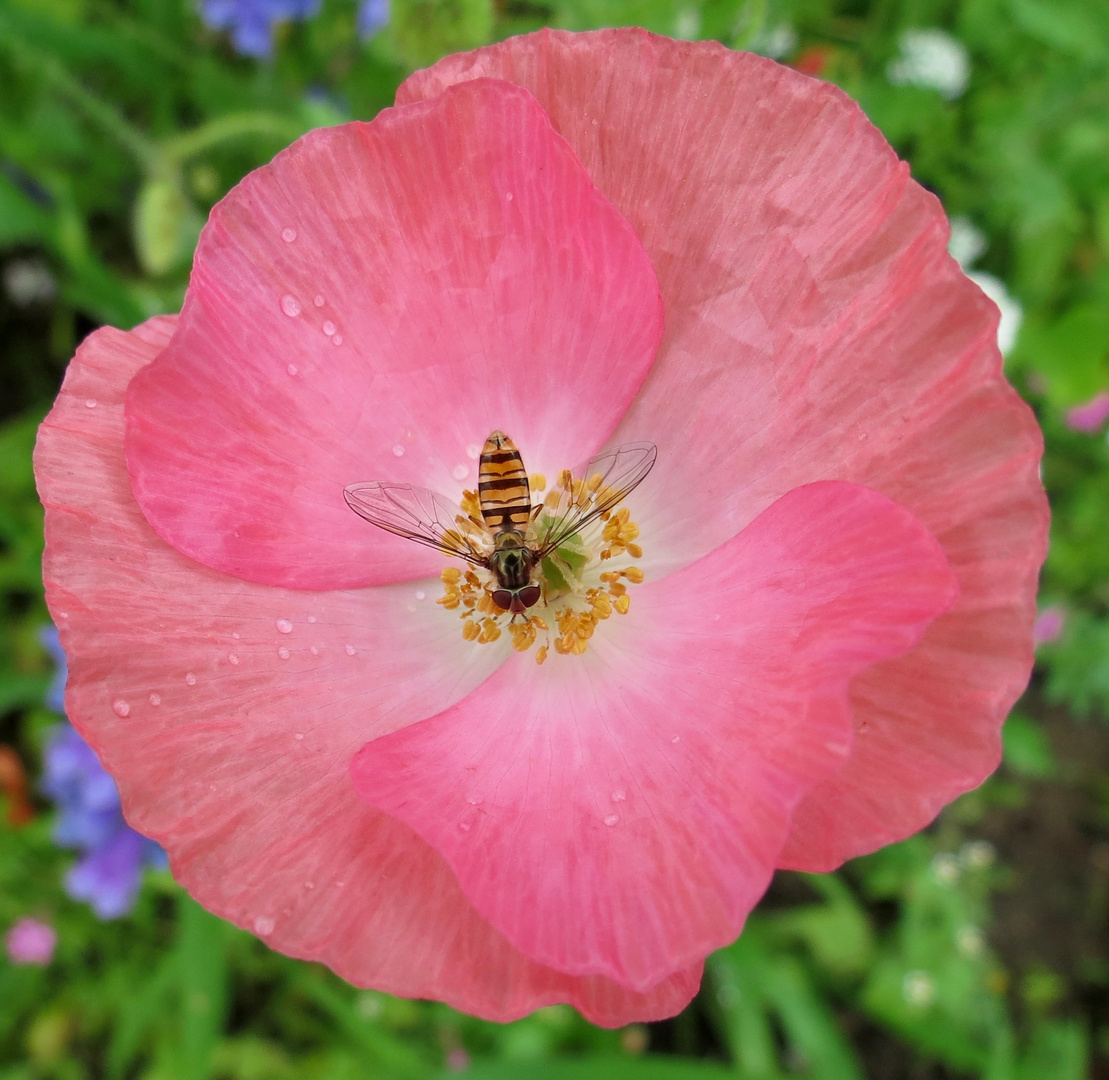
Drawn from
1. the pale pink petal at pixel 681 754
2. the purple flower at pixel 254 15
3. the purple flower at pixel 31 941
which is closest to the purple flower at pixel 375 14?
the purple flower at pixel 254 15

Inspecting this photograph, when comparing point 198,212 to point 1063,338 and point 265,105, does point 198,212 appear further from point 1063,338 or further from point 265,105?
point 1063,338

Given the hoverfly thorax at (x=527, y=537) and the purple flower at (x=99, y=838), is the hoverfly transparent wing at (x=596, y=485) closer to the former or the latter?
the hoverfly thorax at (x=527, y=537)

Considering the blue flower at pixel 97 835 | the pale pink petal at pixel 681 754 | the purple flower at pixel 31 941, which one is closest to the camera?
the pale pink petal at pixel 681 754

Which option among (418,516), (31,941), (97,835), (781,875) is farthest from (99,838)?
(781,875)

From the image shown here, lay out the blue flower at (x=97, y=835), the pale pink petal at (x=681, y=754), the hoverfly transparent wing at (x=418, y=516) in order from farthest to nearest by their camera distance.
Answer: the blue flower at (x=97, y=835), the hoverfly transparent wing at (x=418, y=516), the pale pink petal at (x=681, y=754)

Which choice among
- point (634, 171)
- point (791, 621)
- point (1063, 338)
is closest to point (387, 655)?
point (791, 621)

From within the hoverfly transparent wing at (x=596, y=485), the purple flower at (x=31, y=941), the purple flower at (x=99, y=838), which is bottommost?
the purple flower at (x=31, y=941)

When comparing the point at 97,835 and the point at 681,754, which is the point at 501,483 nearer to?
the point at 681,754

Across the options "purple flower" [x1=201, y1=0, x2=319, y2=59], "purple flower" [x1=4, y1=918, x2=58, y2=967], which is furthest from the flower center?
"purple flower" [x1=4, y1=918, x2=58, y2=967]
